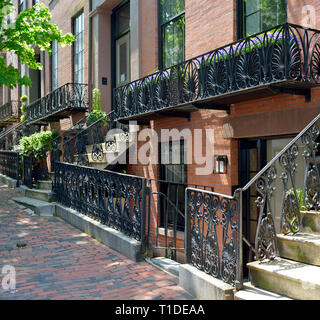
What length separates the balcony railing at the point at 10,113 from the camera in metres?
24.3

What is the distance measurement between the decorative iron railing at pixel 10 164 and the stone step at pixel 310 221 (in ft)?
40.1

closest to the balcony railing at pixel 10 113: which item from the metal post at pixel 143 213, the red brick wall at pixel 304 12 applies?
the metal post at pixel 143 213

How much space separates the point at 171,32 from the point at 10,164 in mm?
9527

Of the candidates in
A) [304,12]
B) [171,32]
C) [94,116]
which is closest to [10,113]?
[94,116]

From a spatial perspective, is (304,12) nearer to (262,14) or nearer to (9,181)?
(262,14)

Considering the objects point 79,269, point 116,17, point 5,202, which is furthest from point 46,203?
point 116,17

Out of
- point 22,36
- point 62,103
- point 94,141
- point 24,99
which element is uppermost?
point 22,36

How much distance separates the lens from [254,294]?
3.86 metres

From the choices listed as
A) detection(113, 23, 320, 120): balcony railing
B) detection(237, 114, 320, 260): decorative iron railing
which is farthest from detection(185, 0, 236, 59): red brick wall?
detection(237, 114, 320, 260): decorative iron railing

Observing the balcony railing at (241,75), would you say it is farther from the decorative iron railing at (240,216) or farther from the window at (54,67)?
the window at (54,67)

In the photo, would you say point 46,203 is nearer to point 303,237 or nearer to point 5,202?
point 5,202

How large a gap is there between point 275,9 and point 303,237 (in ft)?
15.1

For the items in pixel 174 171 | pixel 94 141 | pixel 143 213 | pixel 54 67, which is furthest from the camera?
pixel 54 67

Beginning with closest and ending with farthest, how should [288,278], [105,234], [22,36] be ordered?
[288,278] < [105,234] < [22,36]
